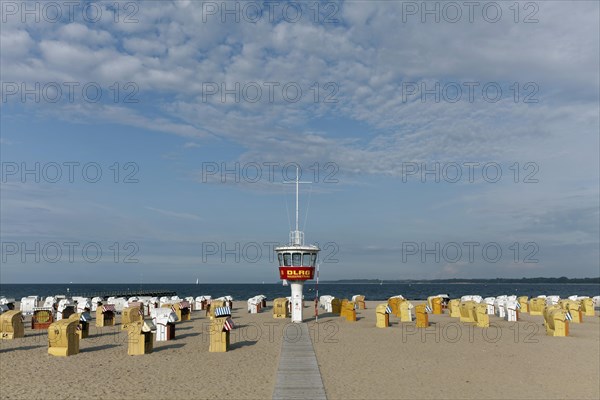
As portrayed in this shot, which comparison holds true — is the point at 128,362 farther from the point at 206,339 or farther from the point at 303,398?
the point at 303,398

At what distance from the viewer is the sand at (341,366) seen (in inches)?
577

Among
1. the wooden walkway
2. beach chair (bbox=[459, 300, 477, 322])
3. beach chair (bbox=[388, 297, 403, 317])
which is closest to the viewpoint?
the wooden walkway

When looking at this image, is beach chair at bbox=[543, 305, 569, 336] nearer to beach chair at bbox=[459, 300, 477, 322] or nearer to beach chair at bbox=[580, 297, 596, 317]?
beach chair at bbox=[459, 300, 477, 322]

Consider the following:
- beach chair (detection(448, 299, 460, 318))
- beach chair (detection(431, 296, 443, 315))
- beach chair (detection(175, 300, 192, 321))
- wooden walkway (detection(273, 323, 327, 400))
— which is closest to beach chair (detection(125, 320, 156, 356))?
wooden walkway (detection(273, 323, 327, 400))

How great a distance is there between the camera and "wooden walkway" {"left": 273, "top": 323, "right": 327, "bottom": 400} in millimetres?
14028

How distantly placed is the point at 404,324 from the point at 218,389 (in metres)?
19.8

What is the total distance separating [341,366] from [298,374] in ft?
6.81

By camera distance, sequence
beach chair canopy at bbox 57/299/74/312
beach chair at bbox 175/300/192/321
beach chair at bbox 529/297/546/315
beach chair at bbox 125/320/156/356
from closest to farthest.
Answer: beach chair at bbox 125/320/156/356, beach chair at bbox 175/300/192/321, beach chair canopy at bbox 57/299/74/312, beach chair at bbox 529/297/546/315

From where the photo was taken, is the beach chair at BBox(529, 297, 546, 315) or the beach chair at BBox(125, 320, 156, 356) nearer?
the beach chair at BBox(125, 320, 156, 356)

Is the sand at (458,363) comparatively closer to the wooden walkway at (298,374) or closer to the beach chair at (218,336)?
the wooden walkway at (298,374)

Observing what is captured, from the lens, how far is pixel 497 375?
16.9 meters

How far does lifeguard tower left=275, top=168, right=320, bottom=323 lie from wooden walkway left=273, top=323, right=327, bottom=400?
28.8ft

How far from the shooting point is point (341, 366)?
1816cm

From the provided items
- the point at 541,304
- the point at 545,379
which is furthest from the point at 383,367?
the point at 541,304
